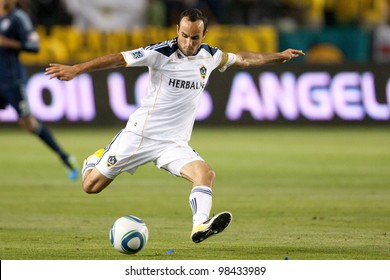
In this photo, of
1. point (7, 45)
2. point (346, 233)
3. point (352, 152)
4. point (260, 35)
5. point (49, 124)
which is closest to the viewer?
point (346, 233)

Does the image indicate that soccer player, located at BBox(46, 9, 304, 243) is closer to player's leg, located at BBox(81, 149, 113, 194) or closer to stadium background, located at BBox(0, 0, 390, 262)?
player's leg, located at BBox(81, 149, 113, 194)

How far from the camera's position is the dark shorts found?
15.1 metres

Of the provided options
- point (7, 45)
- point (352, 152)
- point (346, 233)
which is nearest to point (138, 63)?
point (346, 233)

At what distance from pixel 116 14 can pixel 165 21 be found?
1186mm

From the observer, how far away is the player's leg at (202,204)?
8273 mm

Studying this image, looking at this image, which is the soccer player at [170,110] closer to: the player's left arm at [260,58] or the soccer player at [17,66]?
the player's left arm at [260,58]

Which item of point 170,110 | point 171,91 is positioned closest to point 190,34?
point 171,91

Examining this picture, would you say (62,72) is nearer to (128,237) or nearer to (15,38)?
(128,237)

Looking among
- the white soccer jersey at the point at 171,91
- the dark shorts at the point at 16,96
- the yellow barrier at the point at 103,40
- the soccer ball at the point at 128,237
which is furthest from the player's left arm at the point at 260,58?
the yellow barrier at the point at 103,40

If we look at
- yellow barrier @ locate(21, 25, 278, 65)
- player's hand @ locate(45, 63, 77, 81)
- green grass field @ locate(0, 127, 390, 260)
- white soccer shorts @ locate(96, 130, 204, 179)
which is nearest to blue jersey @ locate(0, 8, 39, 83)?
green grass field @ locate(0, 127, 390, 260)

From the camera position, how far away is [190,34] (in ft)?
29.1

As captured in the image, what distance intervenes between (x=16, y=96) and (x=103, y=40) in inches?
345

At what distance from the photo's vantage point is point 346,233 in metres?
9.84
